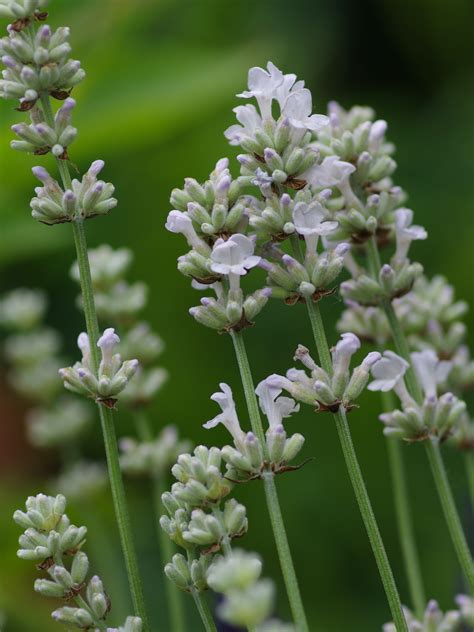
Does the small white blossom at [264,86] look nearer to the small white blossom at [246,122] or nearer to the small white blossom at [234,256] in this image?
the small white blossom at [246,122]

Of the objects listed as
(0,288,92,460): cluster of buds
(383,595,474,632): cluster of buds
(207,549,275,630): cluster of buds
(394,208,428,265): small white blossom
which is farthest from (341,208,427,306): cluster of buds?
(0,288,92,460): cluster of buds

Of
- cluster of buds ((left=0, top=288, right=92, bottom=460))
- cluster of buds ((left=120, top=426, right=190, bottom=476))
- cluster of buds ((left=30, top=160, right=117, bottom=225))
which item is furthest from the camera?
cluster of buds ((left=0, top=288, right=92, bottom=460))

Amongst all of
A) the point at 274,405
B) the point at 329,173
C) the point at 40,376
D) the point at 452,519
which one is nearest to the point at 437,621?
the point at 452,519

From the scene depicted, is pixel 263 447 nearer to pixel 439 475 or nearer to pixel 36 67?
pixel 439 475

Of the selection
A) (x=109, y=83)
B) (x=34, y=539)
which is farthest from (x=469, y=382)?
(x=109, y=83)

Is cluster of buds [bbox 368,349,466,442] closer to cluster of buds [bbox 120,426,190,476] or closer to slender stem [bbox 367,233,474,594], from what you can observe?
slender stem [bbox 367,233,474,594]

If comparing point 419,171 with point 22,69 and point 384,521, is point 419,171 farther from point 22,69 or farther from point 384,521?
point 22,69
